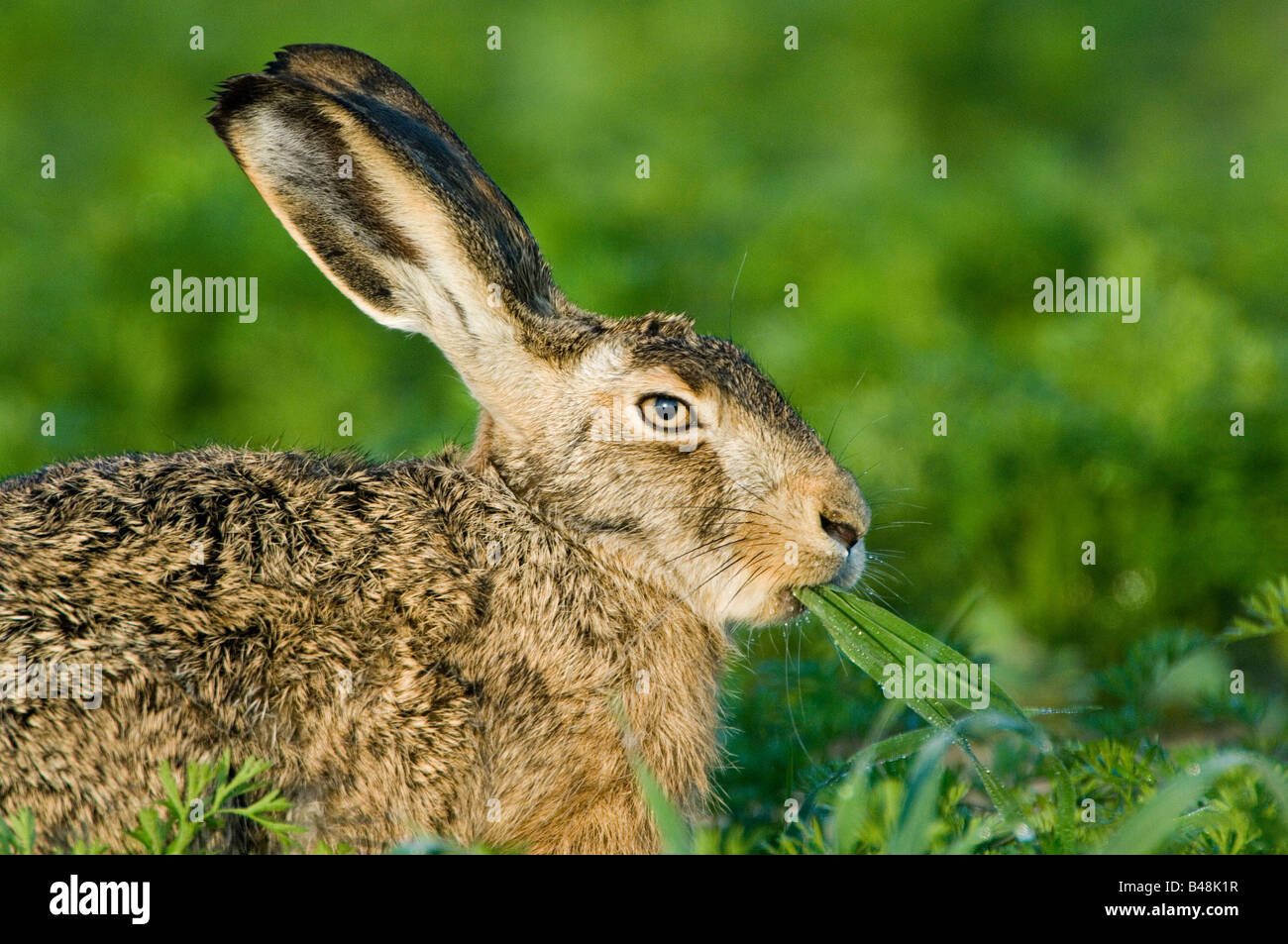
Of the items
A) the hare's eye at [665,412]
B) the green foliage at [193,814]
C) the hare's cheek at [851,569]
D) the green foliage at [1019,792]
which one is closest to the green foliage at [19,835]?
the green foliage at [193,814]

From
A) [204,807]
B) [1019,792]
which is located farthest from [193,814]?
[1019,792]

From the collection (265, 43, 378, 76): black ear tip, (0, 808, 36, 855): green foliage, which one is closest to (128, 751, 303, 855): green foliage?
(0, 808, 36, 855): green foliage

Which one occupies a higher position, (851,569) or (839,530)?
(839,530)

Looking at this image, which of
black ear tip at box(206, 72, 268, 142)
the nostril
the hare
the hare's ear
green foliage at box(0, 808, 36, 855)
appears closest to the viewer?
green foliage at box(0, 808, 36, 855)

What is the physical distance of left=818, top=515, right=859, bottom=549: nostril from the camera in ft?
15.3

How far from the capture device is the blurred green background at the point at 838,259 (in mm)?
6695

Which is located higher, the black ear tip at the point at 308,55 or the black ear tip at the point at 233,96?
the black ear tip at the point at 308,55

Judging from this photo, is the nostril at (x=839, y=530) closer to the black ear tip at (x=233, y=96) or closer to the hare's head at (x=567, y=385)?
the hare's head at (x=567, y=385)

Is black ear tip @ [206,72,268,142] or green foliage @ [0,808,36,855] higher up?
black ear tip @ [206,72,268,142]

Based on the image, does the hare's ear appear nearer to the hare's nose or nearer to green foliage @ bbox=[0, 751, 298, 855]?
the hare's nose

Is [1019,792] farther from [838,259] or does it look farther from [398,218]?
[838,259]

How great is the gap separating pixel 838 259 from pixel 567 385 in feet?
13.6

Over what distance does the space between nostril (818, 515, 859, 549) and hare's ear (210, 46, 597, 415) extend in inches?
37.6

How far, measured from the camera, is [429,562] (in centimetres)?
440
